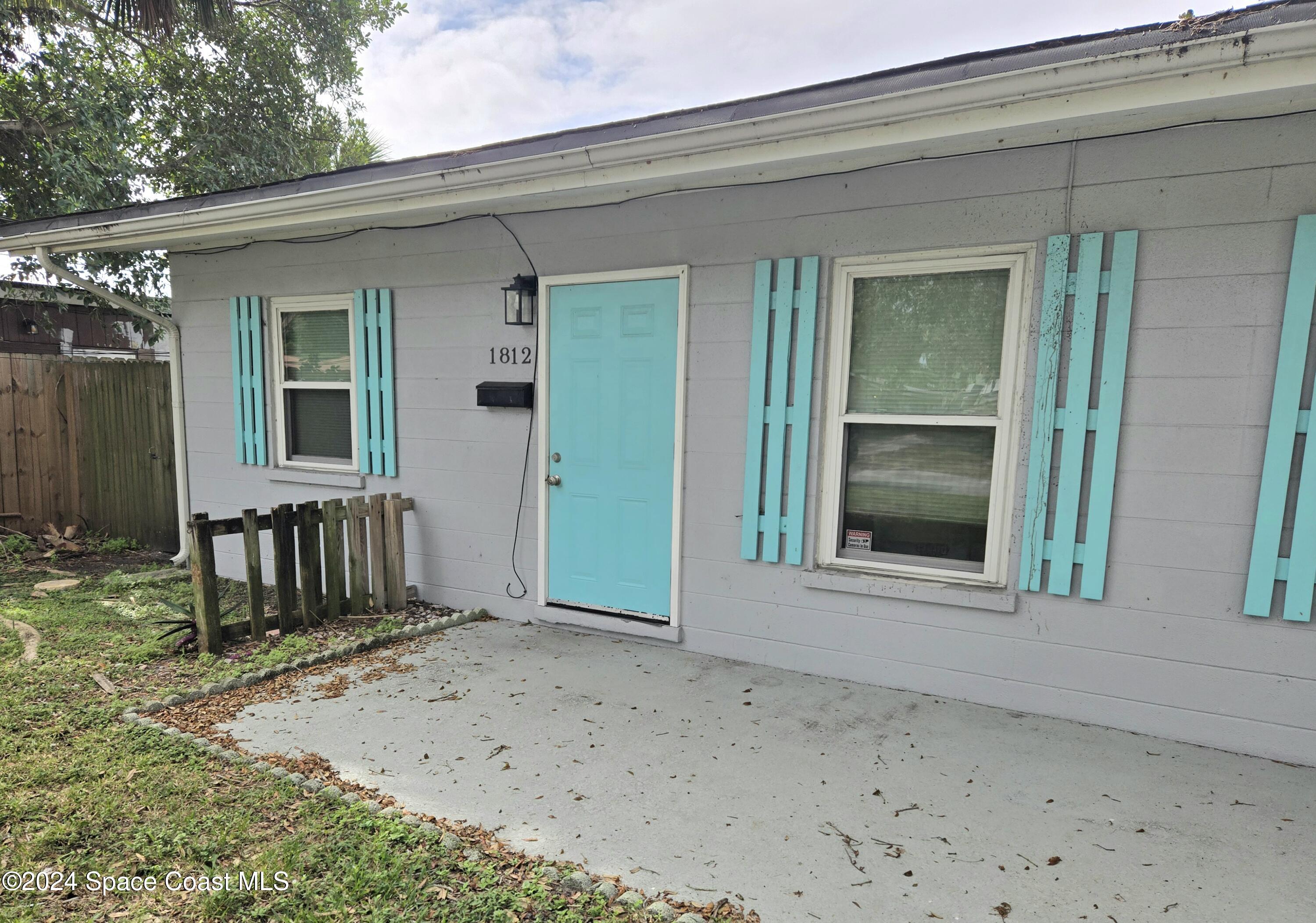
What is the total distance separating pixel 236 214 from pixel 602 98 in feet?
38.9

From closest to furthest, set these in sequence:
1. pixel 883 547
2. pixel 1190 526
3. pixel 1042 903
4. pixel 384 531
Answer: pixel 1042 903, pixel 1190 526, pixel 883 547, pixel 384 531

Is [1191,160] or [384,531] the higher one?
[1191,160]

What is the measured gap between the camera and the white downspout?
18.0ft

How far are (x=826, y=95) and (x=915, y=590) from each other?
2266 mm

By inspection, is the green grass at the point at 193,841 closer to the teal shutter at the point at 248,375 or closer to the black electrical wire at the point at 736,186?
the teal shutter at the point at 248,375

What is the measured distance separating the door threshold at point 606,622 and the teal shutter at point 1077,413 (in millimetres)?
1918

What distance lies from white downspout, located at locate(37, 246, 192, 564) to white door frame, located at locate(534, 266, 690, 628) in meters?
3.34

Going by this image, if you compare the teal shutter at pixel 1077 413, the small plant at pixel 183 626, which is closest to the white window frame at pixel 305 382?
the small plant at pixel 183 626

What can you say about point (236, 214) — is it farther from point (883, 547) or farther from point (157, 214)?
point (883, 547)

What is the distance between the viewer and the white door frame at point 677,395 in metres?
3.83

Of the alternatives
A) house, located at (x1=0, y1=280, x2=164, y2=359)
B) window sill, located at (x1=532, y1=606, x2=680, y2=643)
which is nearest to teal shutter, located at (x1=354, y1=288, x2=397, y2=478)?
window sill, located at (x1=532, y1=606, x2=680, y2=643)

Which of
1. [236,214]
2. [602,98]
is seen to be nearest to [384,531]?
[236,214]

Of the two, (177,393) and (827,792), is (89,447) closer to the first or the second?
(177,393)

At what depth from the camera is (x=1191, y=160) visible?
9.04 ft
